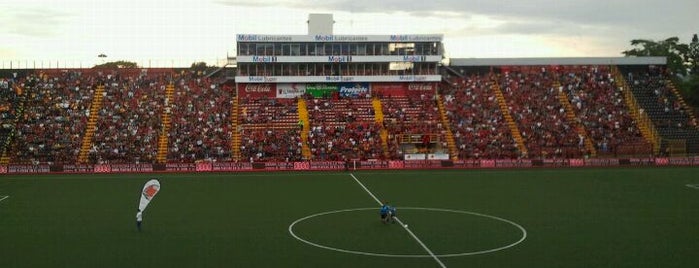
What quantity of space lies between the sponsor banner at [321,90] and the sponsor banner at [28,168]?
2465 centimetres

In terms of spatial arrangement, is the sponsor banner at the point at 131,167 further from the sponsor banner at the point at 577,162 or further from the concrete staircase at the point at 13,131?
the sponsor banner at the point at 577,162

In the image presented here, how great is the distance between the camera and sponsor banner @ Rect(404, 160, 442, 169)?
54209mm

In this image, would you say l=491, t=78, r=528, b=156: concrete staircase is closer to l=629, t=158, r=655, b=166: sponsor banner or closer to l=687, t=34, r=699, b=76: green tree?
l=629, t=158, r=655, b=166: sponsor banner

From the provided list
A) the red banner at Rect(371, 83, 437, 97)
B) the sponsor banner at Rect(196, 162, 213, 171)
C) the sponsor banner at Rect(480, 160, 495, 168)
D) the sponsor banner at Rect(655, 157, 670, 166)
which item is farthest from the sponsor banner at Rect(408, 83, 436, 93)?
the sponsor banner at Rect(196, 162, 213, 171)

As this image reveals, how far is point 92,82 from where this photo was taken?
6525 cm

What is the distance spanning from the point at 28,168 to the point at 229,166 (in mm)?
14755

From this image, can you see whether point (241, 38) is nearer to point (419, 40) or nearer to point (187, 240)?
point (419, 40)

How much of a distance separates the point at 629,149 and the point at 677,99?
41.3 feet

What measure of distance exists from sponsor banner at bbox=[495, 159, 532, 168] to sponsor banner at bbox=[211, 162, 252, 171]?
19659 mm

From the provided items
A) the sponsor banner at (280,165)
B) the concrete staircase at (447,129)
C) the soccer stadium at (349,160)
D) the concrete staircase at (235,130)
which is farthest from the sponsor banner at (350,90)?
the sponsor banner at (280,165)

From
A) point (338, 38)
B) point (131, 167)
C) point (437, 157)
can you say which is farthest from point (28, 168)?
point (437, 157)

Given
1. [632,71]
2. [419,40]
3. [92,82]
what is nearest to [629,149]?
[632,71]

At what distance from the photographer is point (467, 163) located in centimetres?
5450

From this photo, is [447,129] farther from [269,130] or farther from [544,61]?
[544,61]
